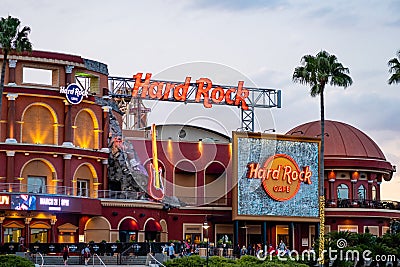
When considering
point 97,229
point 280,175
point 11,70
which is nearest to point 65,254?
point 97,229

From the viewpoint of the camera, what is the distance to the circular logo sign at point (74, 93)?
70.6m

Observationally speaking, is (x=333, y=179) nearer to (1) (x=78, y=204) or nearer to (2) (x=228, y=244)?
(2) (x=228, y=244)

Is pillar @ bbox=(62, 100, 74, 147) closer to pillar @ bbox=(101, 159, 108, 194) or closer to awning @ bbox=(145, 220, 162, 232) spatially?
pillar @ bbox=(101, 159, 108, 194)

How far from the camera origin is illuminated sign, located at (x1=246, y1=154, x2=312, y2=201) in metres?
79.1

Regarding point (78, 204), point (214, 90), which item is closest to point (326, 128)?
point (214, 90)

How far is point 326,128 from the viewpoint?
293ft

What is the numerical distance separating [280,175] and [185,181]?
8946 mm

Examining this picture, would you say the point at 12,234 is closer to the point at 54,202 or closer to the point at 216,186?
the point at 54,202

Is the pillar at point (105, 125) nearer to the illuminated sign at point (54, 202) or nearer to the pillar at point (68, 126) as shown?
the pillar at point (68, 126)

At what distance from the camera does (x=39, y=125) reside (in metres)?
71.1

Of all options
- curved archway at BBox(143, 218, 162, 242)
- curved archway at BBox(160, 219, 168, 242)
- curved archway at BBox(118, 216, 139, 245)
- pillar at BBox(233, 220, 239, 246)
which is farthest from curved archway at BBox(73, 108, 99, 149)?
pillar at BBox(233, 220, 239, 246)

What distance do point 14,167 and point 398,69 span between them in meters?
30.7

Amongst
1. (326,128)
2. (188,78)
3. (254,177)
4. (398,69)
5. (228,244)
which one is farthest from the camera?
(326,128)

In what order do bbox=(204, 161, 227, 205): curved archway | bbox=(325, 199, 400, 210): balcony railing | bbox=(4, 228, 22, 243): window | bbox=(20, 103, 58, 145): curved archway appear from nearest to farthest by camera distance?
bbox=(4, 228, 22, 243): window < bbox=(20, 103, 58, 145): curved archway < bbox=(204, 161, 227, 205): curved archway < bbox=(325, 199, 400, 210): balcony railing
